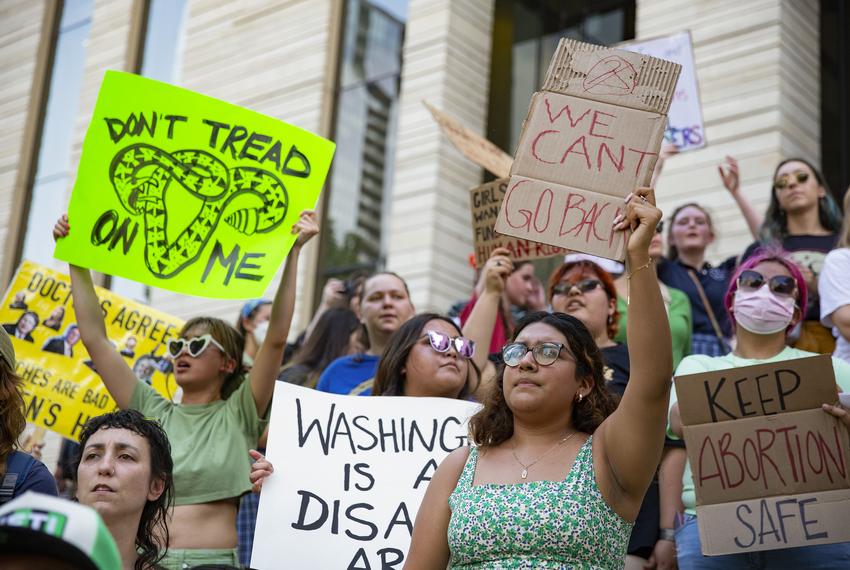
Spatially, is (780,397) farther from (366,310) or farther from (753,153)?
(753,153)

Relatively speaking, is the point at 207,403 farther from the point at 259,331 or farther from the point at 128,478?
the point at 259,331

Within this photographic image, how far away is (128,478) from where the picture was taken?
3742 mm

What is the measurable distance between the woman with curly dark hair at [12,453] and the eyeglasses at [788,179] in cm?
422

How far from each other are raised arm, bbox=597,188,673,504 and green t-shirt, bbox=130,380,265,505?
197cm

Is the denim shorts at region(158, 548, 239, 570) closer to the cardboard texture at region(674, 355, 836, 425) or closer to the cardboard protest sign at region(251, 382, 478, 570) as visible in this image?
the cardboard protest sign at region(251, 382, 478, 570)

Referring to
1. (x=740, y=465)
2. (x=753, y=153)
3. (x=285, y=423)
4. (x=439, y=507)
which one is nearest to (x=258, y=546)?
(x=285, y=423)

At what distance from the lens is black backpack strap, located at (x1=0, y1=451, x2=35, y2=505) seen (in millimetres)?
3689

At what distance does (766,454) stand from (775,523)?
0.24 m

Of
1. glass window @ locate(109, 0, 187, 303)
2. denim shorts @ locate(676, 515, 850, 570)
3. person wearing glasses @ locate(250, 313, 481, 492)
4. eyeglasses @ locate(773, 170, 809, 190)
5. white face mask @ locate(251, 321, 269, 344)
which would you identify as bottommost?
denim shorts @ locate(676, 515, 850, 570)

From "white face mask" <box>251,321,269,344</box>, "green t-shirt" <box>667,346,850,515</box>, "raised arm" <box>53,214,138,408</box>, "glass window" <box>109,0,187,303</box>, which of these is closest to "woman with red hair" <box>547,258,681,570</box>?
"green t-shirt" <box>667,346,850,515</box>

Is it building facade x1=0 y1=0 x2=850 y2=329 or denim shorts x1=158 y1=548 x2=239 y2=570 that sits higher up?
building facade x1=0 y1=0 x2=850 y2=329

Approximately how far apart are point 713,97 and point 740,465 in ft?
17.0

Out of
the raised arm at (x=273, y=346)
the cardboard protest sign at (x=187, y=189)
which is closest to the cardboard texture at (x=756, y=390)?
the raised arm at (x=273, y=346)

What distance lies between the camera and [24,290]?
277 inches
